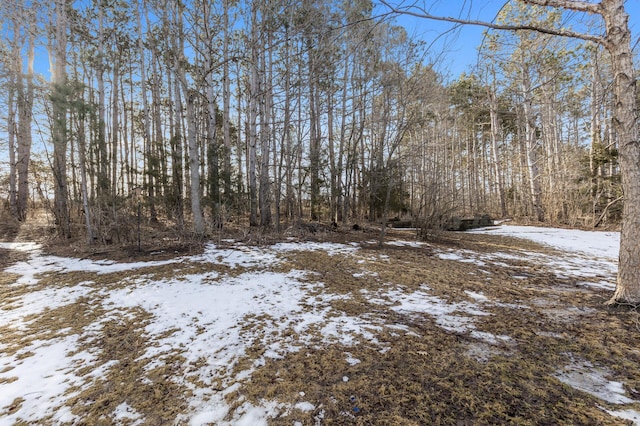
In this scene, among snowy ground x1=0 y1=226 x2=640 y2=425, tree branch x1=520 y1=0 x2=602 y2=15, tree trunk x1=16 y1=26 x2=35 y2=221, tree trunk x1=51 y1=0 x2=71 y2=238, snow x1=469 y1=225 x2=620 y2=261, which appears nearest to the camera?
snowy ground x1=0 y1=226 x2=640 y2=425

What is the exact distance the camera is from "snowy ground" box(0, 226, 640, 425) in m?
1.55

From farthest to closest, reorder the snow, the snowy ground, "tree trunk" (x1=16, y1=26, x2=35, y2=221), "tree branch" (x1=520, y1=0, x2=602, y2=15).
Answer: "tree trunk" (x1=16, y1=26, x2=35, y2=221) → the snow → "tree branch" (x1=520, y1=0, x2=602, y2=15) → the snowy ground

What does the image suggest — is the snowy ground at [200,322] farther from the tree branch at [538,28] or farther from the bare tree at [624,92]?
the tree branch at [538,28]

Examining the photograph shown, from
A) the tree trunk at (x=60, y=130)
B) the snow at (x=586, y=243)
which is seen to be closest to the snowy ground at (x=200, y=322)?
the snow at (x=586, y=243)

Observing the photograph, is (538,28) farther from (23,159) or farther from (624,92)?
(23,159)

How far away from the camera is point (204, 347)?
2.14 m

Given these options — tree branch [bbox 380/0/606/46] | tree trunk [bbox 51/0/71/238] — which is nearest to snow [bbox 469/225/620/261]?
tree branch [bbox 380/0/606/46]

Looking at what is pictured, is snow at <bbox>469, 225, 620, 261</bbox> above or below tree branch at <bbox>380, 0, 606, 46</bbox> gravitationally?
below

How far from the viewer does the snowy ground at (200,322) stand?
1549mm

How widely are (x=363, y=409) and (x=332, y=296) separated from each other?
1.82 m

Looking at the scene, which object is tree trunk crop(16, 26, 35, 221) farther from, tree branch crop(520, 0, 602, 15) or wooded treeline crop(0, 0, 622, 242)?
tree branch crop(520, 0, 602, 15)

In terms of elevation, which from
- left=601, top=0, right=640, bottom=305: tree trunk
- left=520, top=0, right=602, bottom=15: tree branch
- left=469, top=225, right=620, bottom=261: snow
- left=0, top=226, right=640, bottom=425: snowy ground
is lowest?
left=0, top=226, right=640, bottom=425: snowy ground

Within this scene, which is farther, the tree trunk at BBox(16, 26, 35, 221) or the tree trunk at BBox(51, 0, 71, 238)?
the tree trunk at BBox(16, 26, 35, 221)

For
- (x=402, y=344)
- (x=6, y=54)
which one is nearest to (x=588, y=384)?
(x=402, y=344)
